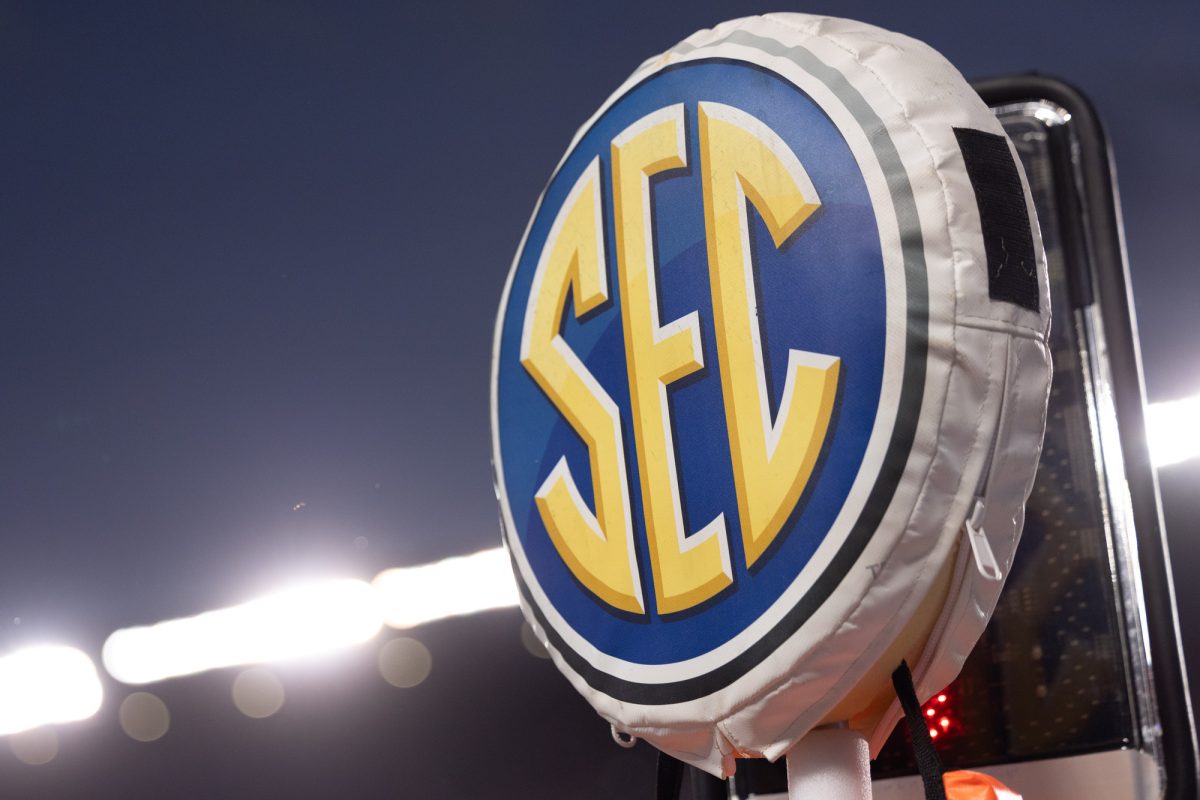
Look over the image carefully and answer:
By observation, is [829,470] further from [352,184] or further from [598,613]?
[352,184]

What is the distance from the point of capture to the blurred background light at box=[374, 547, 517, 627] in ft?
4.19

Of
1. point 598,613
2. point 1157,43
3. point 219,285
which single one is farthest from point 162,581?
point 1157,43

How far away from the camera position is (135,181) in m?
1.46

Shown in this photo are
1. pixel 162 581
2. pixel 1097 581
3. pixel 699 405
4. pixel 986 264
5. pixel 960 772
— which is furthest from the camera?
pixel 162 581

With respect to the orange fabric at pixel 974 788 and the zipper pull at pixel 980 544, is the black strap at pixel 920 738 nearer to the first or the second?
Answer: the zipper pull at pixel 980 544

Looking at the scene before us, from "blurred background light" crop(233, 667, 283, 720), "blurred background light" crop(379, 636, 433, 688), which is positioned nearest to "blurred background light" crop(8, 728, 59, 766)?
"blurred background light" crop(233, 667, 283, 720)

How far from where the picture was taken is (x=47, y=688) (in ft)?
4.61

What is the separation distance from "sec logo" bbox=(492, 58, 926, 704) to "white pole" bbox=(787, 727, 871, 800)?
65mm

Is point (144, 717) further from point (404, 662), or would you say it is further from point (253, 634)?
point (404, 662)

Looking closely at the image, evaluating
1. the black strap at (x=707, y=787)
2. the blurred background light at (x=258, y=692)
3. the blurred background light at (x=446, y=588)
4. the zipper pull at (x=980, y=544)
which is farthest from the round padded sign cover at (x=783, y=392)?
the blurred background light at (x=258, y=692)

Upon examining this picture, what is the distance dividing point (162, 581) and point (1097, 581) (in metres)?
1.01

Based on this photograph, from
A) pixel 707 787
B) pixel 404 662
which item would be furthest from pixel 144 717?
pixel 707 787

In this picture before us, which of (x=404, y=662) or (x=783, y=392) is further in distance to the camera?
(x=404, y=662)

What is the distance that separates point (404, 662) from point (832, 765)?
0.75 m
